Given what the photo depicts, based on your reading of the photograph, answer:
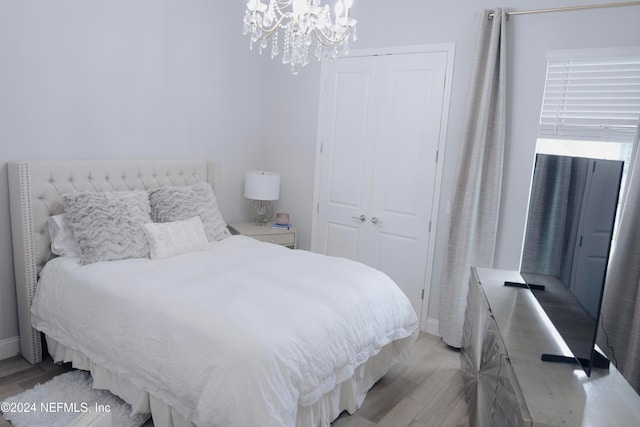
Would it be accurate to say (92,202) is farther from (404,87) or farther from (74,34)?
(404,87)

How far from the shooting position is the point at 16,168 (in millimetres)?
2596

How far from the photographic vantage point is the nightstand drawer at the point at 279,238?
3.89 metres

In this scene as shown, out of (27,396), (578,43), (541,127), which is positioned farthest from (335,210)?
(27,396)

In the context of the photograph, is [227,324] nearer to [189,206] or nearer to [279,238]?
[189,206]

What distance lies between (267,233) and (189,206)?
34.7 inches

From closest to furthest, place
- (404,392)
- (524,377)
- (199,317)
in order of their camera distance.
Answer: (524,377), (199,317), (404,392)

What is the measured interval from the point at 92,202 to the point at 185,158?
109 cm

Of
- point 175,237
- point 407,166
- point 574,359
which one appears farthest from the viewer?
point 407,166

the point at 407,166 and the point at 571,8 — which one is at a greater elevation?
the point at 571,8

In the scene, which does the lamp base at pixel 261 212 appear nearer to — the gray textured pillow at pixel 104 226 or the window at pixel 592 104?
the gray textured pillow at pixel 104 226

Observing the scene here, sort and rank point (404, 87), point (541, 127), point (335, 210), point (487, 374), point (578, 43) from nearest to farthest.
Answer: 1. point (487, 374)
2. point (578, 43)
3. point (541, 127)
4. point (404, 87)
5. point (335, 210)

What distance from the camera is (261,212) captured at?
4.24 meters

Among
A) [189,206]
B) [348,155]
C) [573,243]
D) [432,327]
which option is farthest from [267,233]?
[573,243]

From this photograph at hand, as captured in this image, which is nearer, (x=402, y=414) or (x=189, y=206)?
(x=402, y=414)
